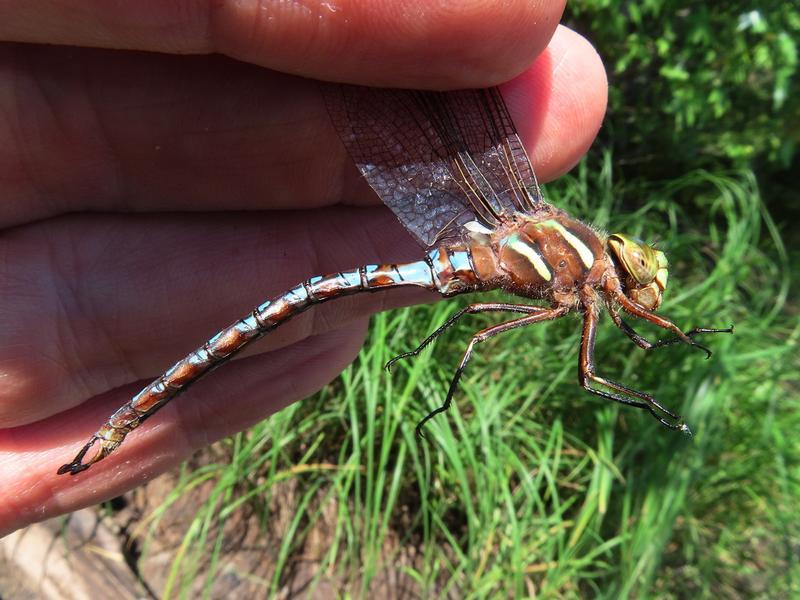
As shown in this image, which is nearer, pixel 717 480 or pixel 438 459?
pixel 438 459

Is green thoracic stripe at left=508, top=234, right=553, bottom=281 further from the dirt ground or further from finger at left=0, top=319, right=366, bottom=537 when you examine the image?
the dirt ground

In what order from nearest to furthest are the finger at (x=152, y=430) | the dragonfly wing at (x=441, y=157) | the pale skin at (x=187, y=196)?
the pale skin at (x=187, y=196)
the dragonfly wing at (x=441, y=157)
the finger at (x=152, y=430)

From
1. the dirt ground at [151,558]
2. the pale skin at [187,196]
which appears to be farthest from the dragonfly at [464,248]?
the dirt ground at [151,558]

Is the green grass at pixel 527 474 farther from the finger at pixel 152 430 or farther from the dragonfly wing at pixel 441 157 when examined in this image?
the dragonfly wing at pixel 441 157

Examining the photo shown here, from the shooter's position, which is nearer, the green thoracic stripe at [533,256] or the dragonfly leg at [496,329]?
the dragonfly leg at [496,329]

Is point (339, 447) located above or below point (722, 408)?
above

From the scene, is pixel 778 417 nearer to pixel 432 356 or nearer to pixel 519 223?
pixel 432 356

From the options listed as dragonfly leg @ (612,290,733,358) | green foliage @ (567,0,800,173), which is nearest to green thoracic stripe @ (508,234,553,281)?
dragonfly leg @ (612,290,733,358)

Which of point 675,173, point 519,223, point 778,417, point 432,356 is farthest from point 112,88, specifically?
point 675,173

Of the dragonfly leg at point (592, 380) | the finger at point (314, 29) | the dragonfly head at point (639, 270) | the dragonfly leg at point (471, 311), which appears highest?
the finger at point (314, 29)
